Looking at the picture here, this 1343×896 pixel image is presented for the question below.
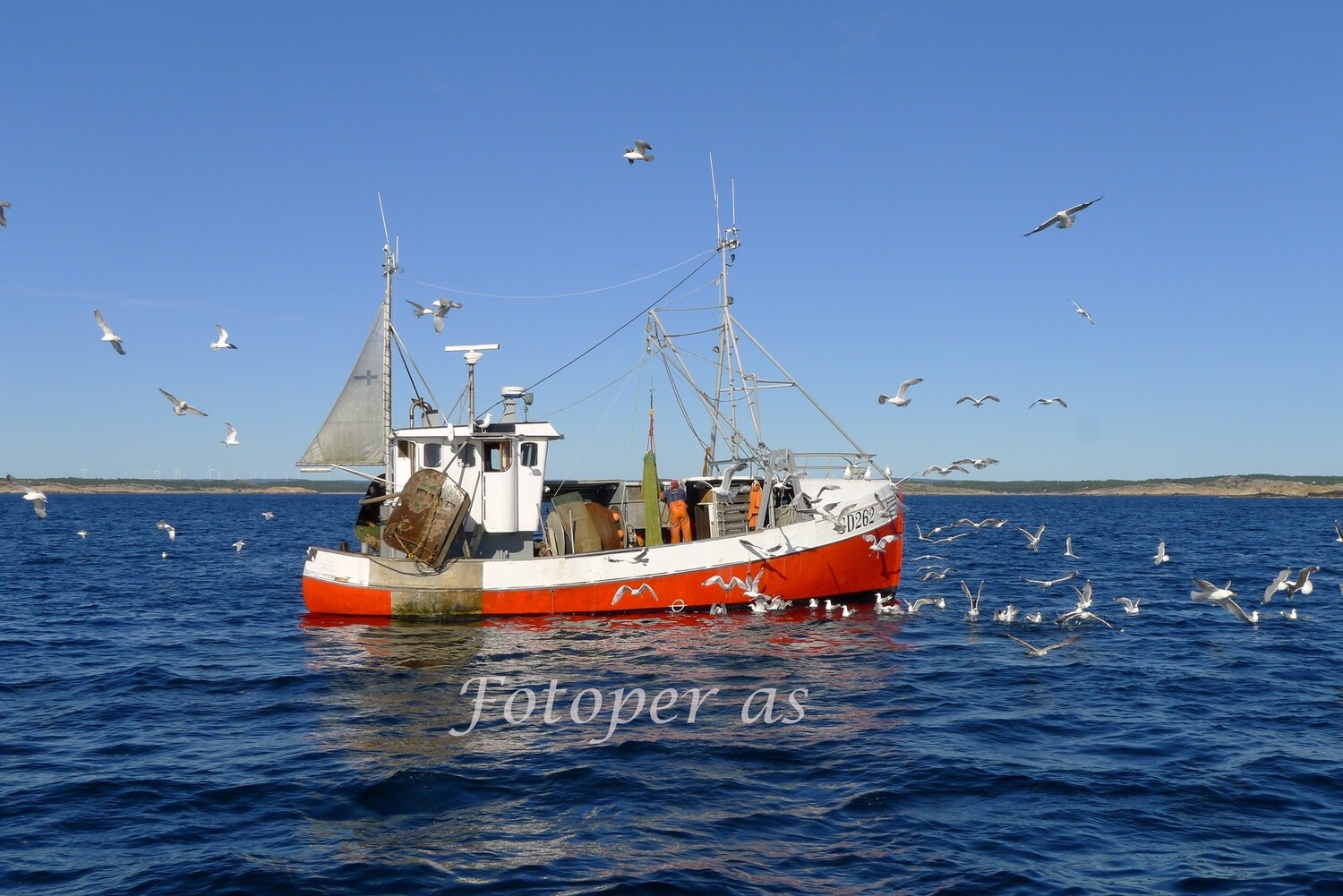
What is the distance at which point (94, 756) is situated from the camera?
13.3m

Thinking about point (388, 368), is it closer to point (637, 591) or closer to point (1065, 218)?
point (637, 591)

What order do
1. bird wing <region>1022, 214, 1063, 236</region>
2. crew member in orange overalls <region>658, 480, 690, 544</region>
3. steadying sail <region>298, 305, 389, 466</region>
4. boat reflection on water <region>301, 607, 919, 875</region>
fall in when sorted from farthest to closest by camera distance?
steadying sail <region>298, 305, 389, 466</region> → crew member in orange overalls <region>658, 480, 690, 544</region> → bird wing <region>1022, 214, 1063, 236</region> → boat reflection on water <region>301, 607, 919, 875</region>

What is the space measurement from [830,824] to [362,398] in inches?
784

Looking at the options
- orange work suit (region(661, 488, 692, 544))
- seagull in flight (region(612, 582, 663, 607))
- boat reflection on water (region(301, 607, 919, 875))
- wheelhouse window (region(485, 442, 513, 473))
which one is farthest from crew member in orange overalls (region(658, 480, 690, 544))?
wheelhouse window (region(485, 442, 513, 473))

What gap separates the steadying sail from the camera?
27062 millimetres

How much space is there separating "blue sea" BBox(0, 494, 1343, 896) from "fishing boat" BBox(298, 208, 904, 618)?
0.98 m

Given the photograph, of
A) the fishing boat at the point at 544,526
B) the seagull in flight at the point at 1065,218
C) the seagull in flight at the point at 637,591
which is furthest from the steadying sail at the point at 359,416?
the seagull in flight at the point at 1065,218

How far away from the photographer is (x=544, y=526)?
2591cm

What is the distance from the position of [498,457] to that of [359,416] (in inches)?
168

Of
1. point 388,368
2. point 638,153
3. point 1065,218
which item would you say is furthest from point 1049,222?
point 388,368

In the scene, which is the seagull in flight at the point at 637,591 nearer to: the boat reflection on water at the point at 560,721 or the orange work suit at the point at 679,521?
the boat reflection on water at the point at 560,721

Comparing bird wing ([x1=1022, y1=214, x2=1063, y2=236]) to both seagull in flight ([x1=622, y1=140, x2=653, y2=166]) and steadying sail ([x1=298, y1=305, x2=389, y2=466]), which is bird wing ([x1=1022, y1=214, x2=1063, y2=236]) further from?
steadying sail ([x1=298, y1=305, x2=389, y2=466])

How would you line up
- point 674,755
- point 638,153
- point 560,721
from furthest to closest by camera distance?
point 638,153, point 560,721, point 674,755

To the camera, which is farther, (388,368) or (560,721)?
(388,368)
